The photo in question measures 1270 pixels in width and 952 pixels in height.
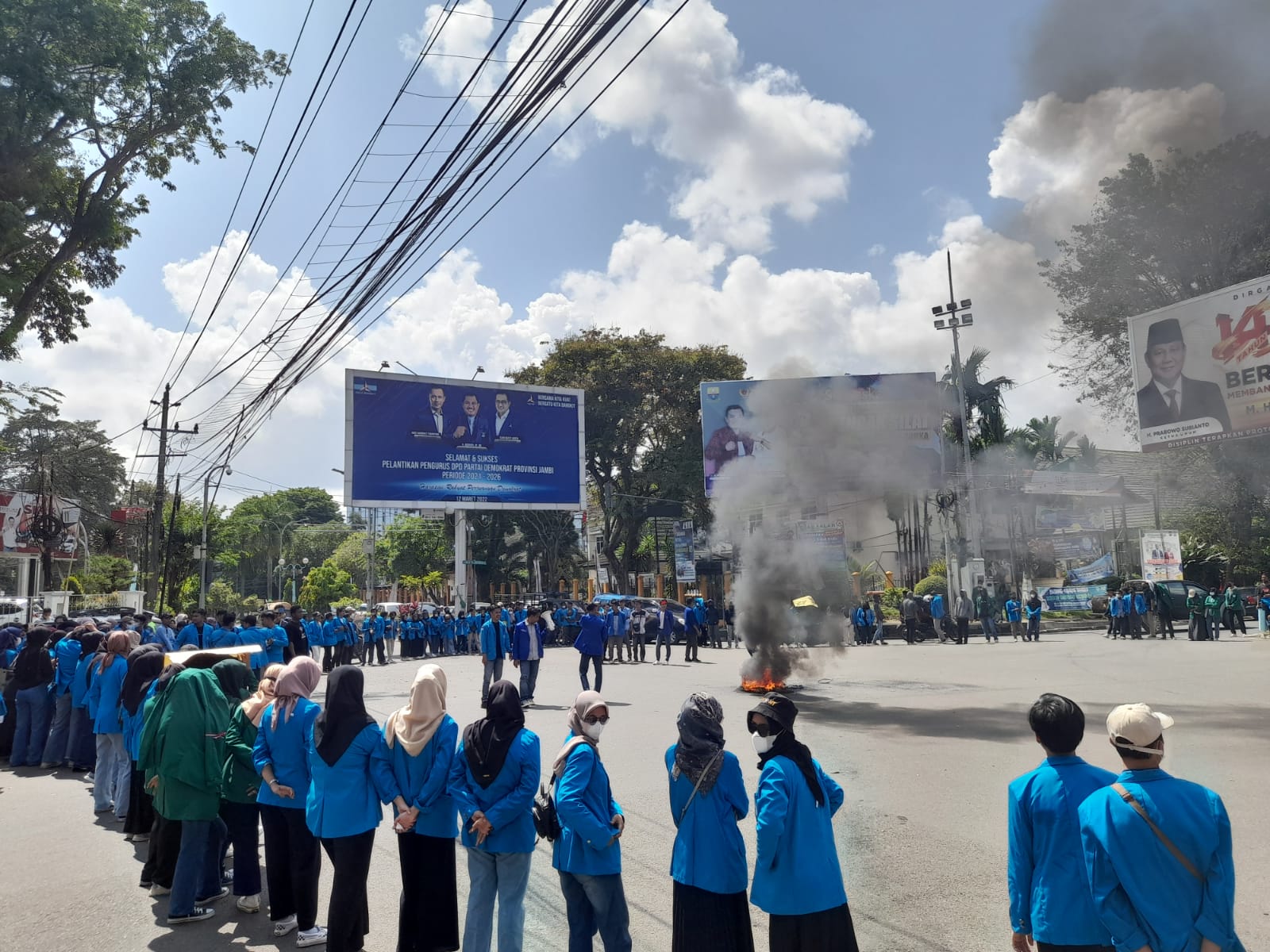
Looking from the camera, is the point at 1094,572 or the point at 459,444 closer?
the point at 459,444

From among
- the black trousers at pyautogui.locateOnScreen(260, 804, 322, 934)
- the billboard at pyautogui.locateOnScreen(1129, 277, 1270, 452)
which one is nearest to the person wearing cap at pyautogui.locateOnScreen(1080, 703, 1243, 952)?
the black trousers at pyautogui.locateOnScreen(260, 804, 322, 934)

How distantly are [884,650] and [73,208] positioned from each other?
66.1 feet

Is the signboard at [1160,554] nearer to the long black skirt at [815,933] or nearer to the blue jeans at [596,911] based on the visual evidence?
the long black skirt at [815,933]

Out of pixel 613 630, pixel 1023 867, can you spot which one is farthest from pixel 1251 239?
pixel 1023 867

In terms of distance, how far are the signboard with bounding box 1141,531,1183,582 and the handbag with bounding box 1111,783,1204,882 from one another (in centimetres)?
2564

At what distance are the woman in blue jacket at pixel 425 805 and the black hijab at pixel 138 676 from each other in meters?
3.08

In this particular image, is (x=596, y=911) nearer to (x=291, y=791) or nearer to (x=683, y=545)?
(x=291, y=791)

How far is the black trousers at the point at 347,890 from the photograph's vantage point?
3793mm

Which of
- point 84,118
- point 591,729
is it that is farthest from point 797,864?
point 84,118

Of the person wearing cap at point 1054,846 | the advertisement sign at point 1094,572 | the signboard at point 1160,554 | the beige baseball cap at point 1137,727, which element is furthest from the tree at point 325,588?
the beige baseball cap at point 1137,727

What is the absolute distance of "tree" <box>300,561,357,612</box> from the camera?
2338 inches

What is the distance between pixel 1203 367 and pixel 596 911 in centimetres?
2418

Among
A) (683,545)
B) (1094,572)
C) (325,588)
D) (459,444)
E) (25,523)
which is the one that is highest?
(459,444)

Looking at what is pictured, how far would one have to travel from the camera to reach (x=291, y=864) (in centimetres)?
425
